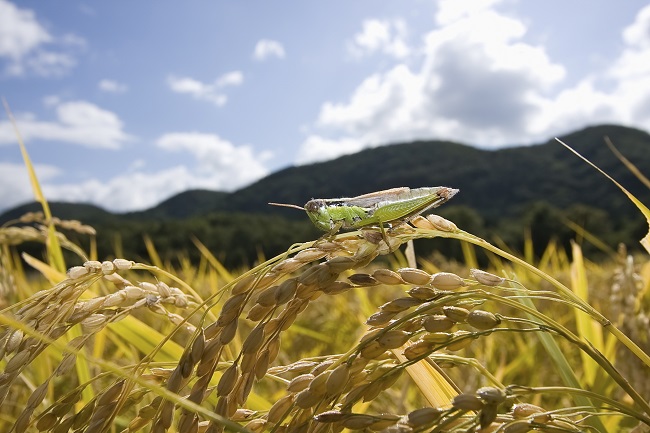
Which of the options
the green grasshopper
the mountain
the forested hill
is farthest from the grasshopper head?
the mountain

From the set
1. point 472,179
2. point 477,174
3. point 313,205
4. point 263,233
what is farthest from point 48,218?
point 477,174

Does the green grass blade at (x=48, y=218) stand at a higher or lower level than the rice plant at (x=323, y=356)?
higher

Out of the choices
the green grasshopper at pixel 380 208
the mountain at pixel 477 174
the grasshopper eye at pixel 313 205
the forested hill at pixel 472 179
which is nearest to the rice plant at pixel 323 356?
the green grasshopper at pixel 380 208

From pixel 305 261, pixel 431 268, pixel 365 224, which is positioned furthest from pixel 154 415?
A: pixel 431 268

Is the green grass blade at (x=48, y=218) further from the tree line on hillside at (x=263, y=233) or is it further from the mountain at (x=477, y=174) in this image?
the mountain at (x=477, y=174)

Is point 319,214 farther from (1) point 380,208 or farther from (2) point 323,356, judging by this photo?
(2) point 323,356

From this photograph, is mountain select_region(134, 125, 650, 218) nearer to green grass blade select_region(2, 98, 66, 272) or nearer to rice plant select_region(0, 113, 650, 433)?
green grass blade select_region(2, 98, 66, 272)

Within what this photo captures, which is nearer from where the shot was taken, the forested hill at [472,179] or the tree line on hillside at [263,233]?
the tree line on hillside at [263,233]
